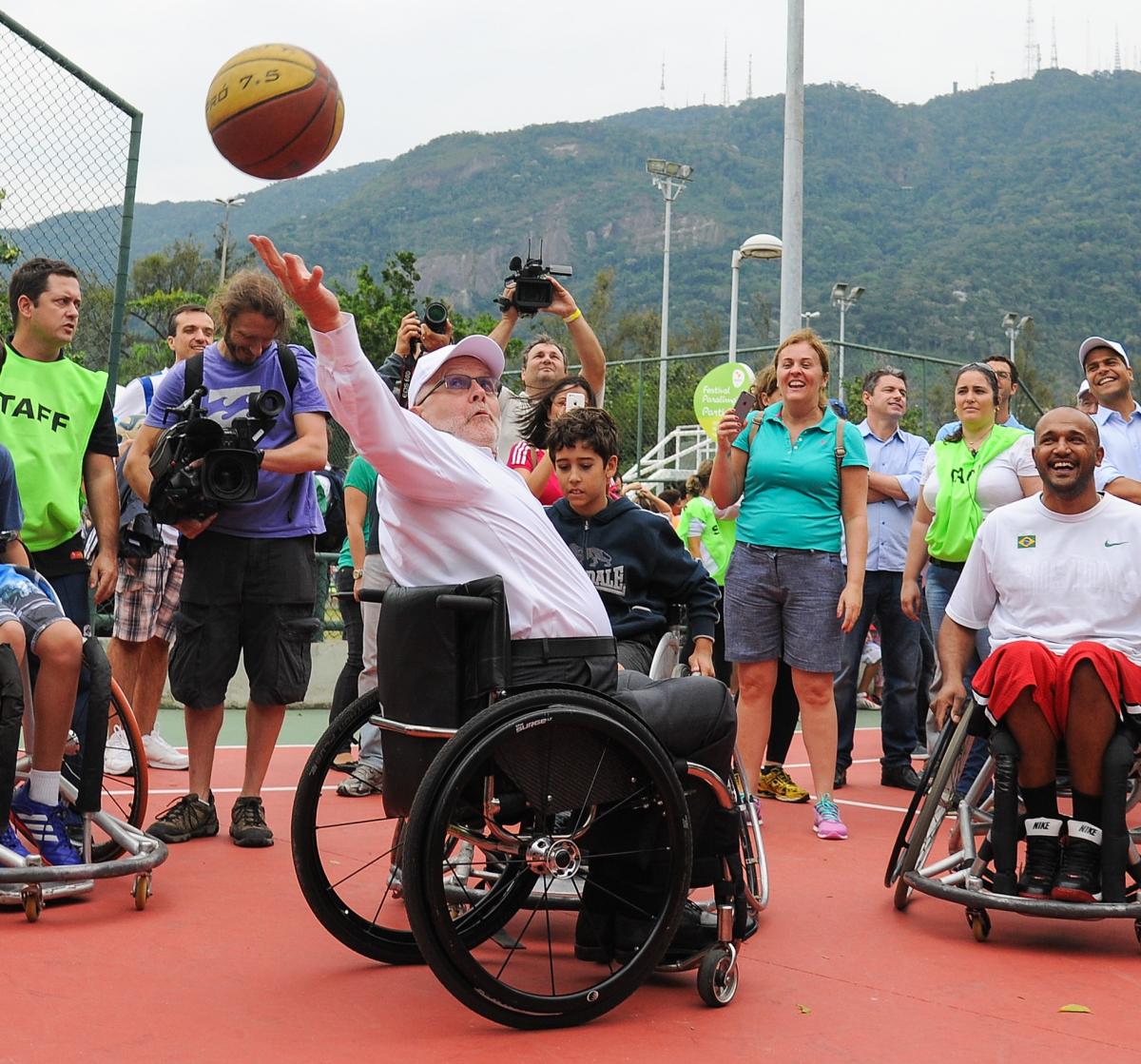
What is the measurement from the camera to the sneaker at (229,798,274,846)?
5.43 meters

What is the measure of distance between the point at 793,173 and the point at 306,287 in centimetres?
951

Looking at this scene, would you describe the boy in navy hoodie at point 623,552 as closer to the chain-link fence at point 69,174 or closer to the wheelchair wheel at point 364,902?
the wheelchair wheel at point 364,902

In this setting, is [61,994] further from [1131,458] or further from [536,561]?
[1131,458]

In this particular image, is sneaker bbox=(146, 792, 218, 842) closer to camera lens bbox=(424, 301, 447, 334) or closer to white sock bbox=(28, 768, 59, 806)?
white sock bbox=(28, 768, 59, 806)

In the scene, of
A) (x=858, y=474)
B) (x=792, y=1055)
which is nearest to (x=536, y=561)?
(x=792, y=1055)

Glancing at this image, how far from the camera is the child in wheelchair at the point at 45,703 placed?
4410 mm

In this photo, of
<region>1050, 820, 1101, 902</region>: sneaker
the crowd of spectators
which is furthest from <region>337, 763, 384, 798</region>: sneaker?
<region>1050, 820, 1101, 902</region>: sneaker

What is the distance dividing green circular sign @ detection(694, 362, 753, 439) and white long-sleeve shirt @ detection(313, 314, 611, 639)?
12999 mm

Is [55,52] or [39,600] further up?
[55,52]

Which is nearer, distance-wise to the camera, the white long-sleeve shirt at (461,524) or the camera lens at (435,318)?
the white long-sleeve shirt at (461,524)

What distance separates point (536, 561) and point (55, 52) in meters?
4.34

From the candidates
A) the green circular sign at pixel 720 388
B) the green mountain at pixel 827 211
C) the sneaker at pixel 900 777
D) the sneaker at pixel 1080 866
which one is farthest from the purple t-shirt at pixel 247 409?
the green mountain at pixel 827 211

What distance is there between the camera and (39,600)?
450 cm

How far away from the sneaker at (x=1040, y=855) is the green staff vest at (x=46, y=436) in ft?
10.9
